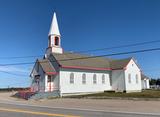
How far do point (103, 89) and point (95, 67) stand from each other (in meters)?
4.14

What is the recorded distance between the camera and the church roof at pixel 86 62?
118ft

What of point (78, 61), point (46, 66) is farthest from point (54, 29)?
point (46, 66)

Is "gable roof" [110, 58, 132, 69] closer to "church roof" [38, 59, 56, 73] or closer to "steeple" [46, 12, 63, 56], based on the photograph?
"steeple" [46, 12, 63, 56]

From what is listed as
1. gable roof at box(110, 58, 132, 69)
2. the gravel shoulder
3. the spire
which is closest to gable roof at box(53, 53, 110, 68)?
gable roof at box(110, 58, 132, 69)

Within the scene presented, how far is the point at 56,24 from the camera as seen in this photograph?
131ft

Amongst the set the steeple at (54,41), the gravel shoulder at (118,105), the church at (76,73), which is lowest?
the gravel shoulder at (118,105)

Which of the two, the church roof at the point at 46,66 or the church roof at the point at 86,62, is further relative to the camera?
Answer: the church roof at the point at 86,62

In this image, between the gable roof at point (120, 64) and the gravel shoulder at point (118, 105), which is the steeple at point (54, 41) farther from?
the gravel shoulder at point (118, 105)

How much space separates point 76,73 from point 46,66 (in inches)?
185

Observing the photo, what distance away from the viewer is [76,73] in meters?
35.9

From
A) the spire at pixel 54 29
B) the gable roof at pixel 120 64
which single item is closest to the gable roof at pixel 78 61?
the gable roof at pixel 120 64

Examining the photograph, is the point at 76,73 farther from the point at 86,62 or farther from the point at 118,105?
the point at 118,105

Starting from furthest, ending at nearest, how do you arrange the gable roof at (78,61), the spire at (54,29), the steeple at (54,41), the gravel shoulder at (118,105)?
the spire at (54,29)
the steeple at (54,41)
the gable roof at (78,61)
the gravel shoulder at (118,105)

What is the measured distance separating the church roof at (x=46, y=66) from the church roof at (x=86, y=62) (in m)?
1.54
